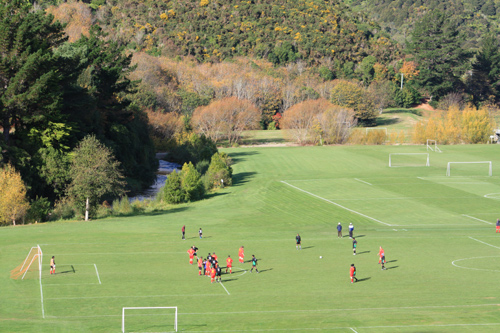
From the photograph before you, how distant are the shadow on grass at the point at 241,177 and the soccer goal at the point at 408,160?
2642 cm

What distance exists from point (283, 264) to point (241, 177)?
183 feet

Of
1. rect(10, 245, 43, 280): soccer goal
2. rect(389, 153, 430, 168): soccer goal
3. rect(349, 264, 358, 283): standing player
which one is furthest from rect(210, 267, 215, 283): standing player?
rect(389, 153, 430, 168): soccer goal

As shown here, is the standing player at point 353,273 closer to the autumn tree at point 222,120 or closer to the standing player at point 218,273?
the standing player at point 218,273

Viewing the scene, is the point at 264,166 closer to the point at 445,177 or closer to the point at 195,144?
the point at 195,144

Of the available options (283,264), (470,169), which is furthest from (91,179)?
(470,169)

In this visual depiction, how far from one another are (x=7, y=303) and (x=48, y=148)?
47848mm

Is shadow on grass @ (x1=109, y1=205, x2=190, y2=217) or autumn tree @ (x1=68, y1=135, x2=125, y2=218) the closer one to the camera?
autumn tree @ (x1=68, y1=135, x2=125, y2=218)

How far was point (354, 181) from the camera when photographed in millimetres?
98375

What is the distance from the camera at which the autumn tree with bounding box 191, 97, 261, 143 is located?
5896 inches

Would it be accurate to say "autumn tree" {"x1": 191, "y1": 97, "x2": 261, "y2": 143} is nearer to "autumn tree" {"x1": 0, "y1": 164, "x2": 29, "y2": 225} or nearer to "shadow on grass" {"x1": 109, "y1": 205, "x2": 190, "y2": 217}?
"shadow on grass" {"x1": 109, "y1": 205, "x2": 190, "y2": 217}

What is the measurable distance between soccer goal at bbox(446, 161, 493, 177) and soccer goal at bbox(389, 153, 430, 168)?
5517 mm

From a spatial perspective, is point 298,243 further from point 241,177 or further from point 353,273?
point 241,177

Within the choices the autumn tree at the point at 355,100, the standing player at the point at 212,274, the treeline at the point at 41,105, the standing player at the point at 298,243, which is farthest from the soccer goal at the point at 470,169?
the standing player at the point at 212,274

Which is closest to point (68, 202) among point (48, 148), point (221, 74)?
point (48, 148)
